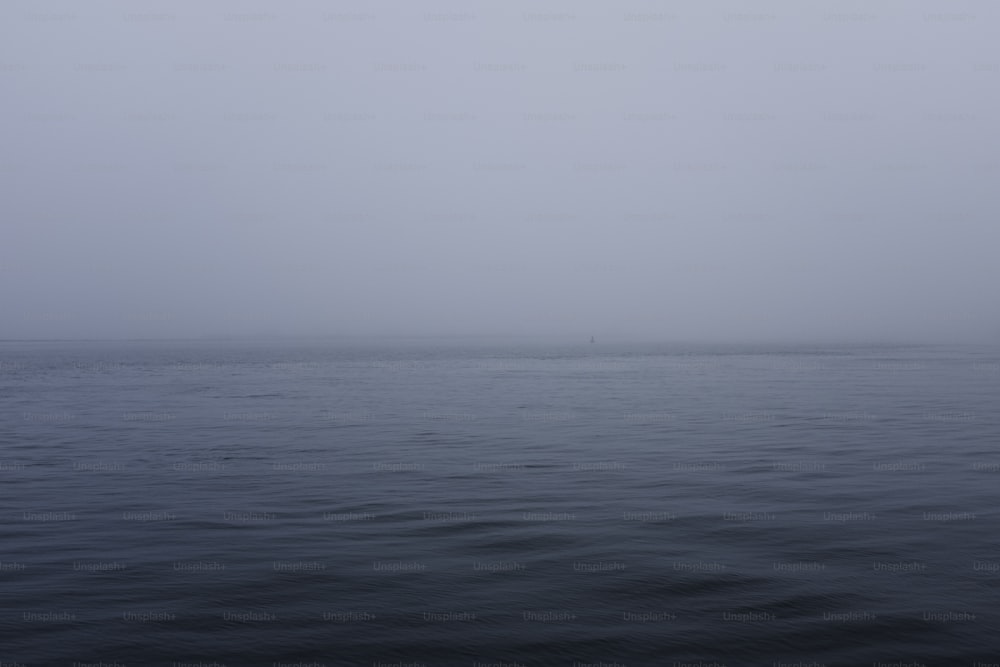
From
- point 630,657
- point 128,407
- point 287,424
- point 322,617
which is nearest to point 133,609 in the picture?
point 322,617

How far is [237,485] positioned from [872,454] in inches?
751

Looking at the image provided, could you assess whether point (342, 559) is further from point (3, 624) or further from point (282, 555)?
point (3, 624)

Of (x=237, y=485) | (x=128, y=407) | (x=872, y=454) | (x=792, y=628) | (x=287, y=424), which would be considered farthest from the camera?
(x=128, y=407)

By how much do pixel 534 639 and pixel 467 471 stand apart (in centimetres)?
1283

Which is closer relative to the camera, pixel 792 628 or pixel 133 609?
pixel 792 628

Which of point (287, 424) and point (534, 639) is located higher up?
point (287, 424)

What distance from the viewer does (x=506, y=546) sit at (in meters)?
14.0

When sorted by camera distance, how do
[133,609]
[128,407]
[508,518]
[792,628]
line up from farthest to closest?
1. [128,407]
2. [508,518]
3. [133,609]
4. [792,628]

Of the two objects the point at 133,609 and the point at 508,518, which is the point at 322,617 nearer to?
the point at 133,609

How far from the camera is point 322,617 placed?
10.5 meters

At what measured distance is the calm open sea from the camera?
9656mm

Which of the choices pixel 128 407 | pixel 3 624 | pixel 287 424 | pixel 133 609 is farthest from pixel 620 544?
pixel 128 407

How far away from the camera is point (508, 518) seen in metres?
16.3

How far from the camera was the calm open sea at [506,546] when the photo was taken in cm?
966
